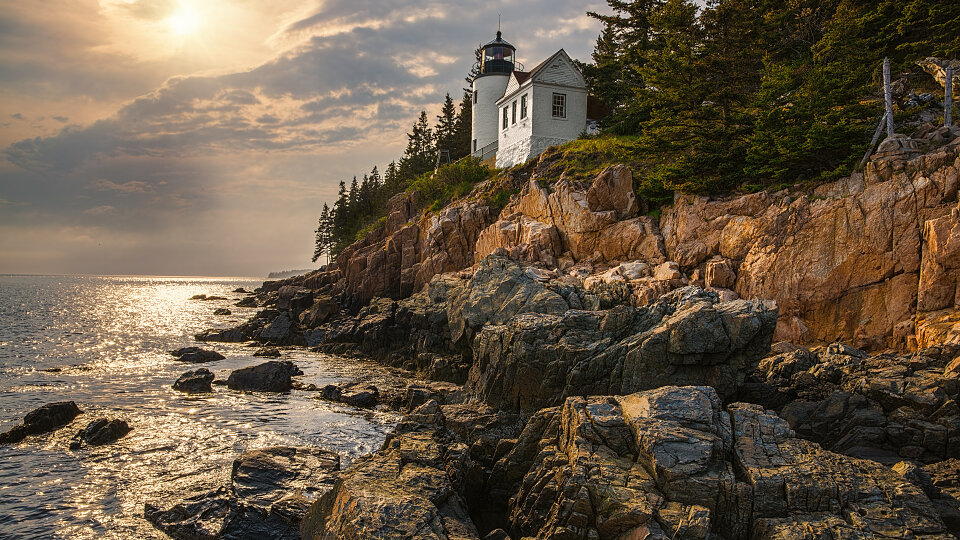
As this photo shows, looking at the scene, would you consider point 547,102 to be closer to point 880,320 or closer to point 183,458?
point 880,320

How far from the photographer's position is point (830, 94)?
23703 millimetres

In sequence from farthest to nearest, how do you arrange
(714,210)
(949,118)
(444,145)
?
(444,145), (714,210), (949,118)

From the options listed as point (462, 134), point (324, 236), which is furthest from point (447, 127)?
point (324, 236)

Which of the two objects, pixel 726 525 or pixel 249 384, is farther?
pixel 249 384

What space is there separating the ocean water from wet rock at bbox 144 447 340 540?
1.92ft

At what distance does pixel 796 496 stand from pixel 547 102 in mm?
40098

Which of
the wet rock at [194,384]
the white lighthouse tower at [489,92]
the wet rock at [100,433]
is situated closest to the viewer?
the wet rock at [100,433]

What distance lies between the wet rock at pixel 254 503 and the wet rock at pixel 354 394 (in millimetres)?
7721

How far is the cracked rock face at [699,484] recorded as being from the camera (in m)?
7.98

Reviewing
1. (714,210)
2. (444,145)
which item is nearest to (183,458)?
(714,210)

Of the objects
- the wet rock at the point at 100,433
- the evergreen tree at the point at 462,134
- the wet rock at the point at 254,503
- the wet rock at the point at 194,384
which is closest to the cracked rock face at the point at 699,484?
the wet rock at the point at 254,503

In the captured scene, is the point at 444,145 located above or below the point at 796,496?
above

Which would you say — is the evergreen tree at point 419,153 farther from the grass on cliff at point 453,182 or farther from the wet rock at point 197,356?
the wet rock at point 197,356

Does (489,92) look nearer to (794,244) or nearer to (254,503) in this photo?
(794,244)
